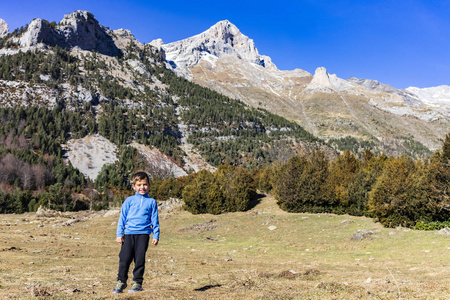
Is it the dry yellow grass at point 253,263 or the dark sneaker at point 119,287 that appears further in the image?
the dry yellow grass at point 253,263

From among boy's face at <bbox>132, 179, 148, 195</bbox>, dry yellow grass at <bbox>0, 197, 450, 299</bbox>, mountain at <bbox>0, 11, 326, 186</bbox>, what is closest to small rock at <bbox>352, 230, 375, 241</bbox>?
dry yellow grass at <bbox>0, 197, 450, 299</bbox>

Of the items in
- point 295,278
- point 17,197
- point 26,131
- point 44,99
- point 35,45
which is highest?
point 35,45

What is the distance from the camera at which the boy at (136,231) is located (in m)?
6.42

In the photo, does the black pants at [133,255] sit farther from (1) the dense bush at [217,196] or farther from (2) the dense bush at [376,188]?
(1) the dense bush at [217,196]

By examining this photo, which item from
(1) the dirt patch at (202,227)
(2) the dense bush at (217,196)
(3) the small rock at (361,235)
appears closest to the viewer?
(3) the small rock at (361,235)

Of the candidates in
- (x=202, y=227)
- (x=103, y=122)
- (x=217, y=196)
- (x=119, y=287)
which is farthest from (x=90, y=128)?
(x=119, y=287)

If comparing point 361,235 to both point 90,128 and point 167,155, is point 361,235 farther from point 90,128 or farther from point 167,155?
point 90,128

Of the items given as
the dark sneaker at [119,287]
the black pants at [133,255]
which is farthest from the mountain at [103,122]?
the dark sneaker at [119,287]

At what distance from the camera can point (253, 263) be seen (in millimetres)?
14336

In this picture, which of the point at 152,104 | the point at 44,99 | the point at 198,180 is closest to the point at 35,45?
the point at 44,99

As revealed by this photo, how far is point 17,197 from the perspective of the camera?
61438 millimetres

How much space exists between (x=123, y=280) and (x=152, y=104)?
184 metres

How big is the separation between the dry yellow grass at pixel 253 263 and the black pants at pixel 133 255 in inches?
20.3

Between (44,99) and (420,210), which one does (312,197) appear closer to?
(420,210)
